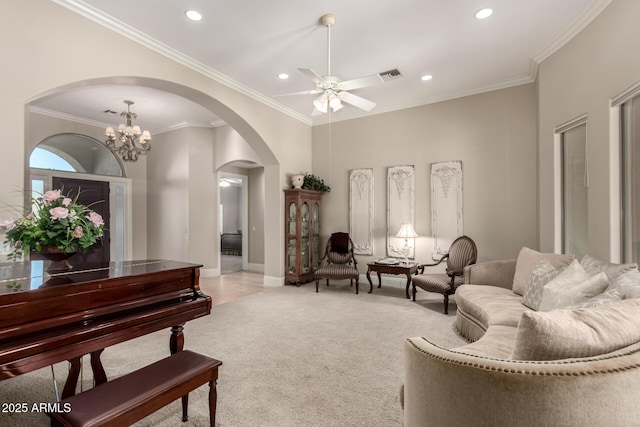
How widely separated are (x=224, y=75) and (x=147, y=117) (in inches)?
108

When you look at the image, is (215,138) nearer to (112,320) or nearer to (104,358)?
(104,358)

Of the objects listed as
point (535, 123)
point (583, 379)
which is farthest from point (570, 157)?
point (583, 379)

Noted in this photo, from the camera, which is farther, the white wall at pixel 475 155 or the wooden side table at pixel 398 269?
the wooden side table at pixel 398 269

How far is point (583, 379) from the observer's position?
2.89 ft

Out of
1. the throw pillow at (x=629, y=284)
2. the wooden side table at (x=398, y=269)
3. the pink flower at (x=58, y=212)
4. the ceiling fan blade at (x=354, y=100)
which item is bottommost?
the wooden side table at (x=398, y=269)

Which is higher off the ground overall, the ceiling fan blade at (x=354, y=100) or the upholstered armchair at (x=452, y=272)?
the ceiling fan blade at (x=354, y=100)

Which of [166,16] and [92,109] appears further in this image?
[92,109]

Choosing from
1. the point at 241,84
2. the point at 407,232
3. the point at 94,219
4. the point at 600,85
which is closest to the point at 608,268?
the point at 600,85

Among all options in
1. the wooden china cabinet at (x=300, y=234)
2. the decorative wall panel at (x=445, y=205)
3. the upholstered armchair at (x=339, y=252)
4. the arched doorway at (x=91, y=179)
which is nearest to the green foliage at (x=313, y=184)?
the wooden china cabinet at (x=300, y=234)

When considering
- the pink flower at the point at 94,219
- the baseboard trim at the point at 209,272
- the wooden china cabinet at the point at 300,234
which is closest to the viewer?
the pink flower at the point at 94,219

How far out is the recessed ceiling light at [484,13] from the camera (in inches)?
115

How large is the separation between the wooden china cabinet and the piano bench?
377 centimetres

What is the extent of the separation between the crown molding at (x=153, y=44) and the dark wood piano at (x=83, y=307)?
94.1 inches

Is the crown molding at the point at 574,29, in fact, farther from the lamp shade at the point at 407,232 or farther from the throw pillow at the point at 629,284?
the lamp shade at the point at 407,232
